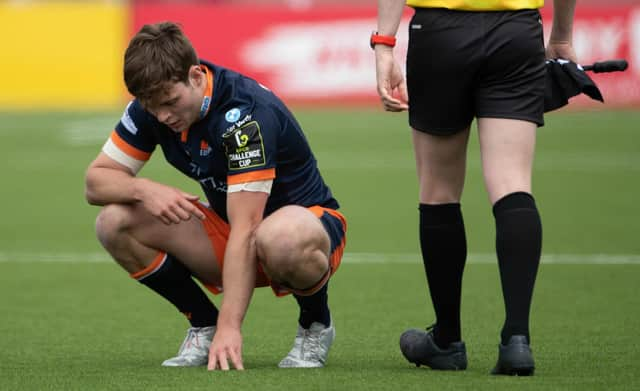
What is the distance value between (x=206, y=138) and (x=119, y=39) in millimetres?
17489

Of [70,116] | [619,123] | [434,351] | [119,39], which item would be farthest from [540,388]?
[119,39]

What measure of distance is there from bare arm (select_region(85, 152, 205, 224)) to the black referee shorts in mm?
867

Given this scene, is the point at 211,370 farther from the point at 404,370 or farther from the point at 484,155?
the point at 484,155

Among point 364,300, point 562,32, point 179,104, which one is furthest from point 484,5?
point 364,300

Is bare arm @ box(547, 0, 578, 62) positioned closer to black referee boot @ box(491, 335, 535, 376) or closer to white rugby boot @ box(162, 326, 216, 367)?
black referee boot @ box(491, 335, 535, 376)

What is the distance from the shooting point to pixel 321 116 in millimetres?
19328

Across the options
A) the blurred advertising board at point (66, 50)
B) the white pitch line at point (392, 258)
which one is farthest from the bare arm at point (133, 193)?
the blurred advertising board at point (66, 50)

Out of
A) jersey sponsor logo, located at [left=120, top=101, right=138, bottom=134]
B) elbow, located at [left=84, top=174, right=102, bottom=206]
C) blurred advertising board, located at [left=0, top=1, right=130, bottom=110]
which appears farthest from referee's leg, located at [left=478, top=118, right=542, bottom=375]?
blurred advertising board, located at [left=0, top=1, right=130, bottom=110]

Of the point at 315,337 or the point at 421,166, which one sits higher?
the point at 421,166

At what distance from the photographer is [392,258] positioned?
7.43 metres

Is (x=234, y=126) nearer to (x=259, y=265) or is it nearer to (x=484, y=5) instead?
(x=259, y=265)

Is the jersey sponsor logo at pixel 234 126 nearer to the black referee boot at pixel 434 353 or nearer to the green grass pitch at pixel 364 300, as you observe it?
the green grass pitch at pixel 364 300

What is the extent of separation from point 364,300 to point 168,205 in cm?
191

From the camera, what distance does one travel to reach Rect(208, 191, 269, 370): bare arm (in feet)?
13.5
